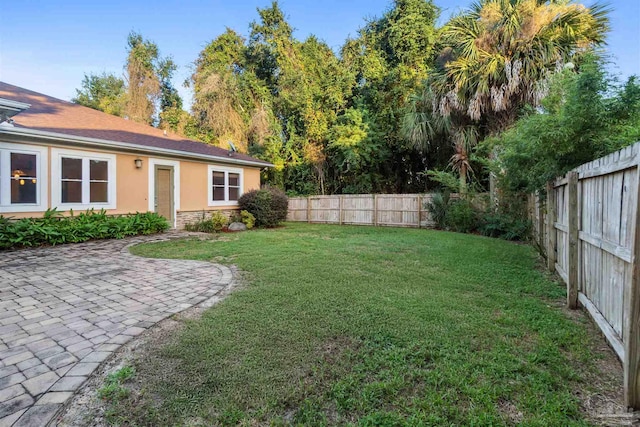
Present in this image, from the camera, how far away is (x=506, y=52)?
10695 millimetres

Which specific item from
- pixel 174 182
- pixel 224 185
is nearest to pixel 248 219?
pixel 224 185

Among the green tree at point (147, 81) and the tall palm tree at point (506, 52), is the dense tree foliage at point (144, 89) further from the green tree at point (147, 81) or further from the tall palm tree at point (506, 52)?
the tall palm tree at point (506, 52)

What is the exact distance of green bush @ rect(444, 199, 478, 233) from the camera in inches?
436

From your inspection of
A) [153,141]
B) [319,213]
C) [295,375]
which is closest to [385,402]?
[295,375]

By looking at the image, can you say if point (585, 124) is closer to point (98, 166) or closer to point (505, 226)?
point (505, 226)

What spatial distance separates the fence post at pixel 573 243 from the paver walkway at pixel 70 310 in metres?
4.26

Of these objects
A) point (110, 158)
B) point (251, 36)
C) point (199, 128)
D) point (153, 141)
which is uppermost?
point (251, 36)

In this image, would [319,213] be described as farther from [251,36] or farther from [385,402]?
[385,402]

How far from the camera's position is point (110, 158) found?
30.9 ft

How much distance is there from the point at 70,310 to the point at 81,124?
834cm

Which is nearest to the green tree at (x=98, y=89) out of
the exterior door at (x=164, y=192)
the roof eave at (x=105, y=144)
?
Result: the roof eave at (x=105, y=144)

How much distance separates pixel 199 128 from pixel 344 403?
19433mm

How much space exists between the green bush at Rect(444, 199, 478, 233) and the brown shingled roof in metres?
8.69

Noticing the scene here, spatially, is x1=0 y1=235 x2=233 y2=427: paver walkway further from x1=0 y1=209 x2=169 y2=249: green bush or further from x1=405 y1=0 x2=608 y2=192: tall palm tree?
x1=405 y1=0 x2=608 y2=192: tall palm tree
